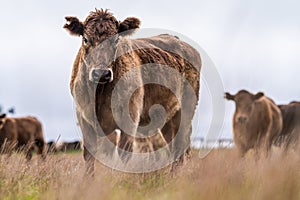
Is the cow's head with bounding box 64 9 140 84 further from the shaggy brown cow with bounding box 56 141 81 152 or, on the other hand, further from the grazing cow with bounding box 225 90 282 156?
the grazing cow with bounding box 225 90 282 156

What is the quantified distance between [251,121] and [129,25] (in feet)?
35.3

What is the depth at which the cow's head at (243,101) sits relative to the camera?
710 inches

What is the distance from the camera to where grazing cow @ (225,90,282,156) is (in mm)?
18156

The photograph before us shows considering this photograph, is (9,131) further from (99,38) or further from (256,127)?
(99,38)

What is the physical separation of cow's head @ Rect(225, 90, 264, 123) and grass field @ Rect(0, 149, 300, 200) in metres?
10.2

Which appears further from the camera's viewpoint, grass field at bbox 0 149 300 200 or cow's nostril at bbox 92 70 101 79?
cow's nostril at bbox 92 70 101 79

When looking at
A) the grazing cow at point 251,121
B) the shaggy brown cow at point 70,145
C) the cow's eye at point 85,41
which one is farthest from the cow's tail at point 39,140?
the cow's eye at point 85,41

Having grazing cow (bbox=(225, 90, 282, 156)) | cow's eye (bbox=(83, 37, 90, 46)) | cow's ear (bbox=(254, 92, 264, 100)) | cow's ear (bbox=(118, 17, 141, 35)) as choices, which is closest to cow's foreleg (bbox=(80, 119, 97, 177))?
cow's eye (bbox=(83, 37, 90, 46))

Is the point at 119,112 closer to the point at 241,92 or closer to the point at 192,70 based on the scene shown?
the point at 192,70

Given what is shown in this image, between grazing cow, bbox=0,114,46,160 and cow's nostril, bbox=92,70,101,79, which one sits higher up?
cow's nostril, bbox=92,70,101,79

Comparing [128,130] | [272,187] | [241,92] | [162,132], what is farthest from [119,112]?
[241,92]

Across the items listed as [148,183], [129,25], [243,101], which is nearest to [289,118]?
[243,101]

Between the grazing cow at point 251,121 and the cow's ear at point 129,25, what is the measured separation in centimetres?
989

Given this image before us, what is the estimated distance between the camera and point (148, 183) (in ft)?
20.7
